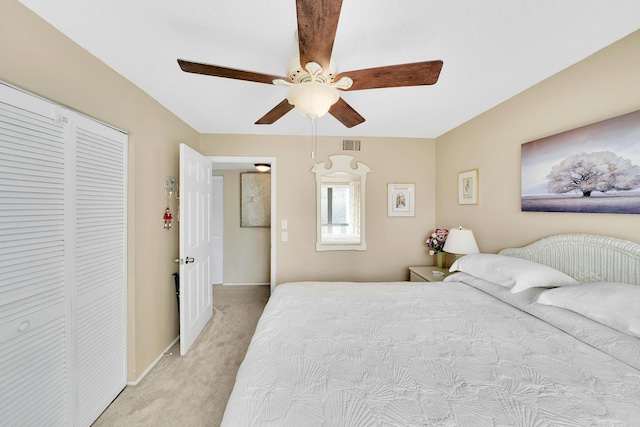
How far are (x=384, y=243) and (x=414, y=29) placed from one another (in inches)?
94.9

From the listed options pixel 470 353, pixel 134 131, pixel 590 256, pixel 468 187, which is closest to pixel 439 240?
pixel 468 187

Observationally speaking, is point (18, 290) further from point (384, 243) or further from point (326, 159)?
point (384, 243)

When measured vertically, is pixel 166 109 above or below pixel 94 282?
above

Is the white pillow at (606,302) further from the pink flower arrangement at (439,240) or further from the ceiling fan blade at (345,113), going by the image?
the ceiling fan blade at (345,113)

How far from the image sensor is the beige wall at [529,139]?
4.35ft

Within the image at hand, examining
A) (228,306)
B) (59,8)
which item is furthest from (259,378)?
(228,306)

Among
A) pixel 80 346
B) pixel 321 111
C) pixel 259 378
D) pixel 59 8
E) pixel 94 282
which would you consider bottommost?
pixel 80 346

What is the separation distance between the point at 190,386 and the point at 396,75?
2.56m

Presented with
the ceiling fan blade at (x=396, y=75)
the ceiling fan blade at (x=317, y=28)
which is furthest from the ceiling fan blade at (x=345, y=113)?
the ceiling fan blade at (x=317, y=28)

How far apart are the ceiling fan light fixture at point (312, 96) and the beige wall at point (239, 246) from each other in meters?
3.32

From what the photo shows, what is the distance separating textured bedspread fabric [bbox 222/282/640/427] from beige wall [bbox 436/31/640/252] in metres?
0.76

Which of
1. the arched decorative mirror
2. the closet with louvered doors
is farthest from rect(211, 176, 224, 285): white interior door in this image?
the closet with louvered doors

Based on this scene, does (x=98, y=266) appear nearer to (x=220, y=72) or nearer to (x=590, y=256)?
(x=220, y=72)

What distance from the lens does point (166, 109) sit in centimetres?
225
